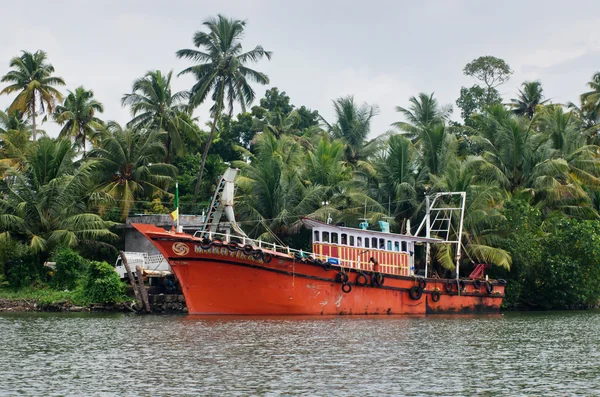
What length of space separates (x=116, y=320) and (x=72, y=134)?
85.7ft

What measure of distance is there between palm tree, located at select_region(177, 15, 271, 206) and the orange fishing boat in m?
13.3

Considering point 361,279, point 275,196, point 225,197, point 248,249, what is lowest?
point 361,279

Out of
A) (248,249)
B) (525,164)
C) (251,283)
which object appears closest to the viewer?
(248,249)

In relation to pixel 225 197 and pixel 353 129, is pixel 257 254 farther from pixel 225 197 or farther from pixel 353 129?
pixel 353 129

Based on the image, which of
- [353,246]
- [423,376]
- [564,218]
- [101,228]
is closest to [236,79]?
[101,228]

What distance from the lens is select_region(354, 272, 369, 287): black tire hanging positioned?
120ft

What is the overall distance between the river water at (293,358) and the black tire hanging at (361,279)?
361 centimetres

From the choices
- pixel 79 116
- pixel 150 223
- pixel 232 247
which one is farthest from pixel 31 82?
pixel 232 247

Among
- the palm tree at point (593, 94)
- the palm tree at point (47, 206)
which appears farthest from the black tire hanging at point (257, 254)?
the palm tree at point (593, 94)

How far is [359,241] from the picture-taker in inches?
1489

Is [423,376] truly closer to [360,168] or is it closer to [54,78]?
[360,168]

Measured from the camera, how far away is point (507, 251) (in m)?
43.9

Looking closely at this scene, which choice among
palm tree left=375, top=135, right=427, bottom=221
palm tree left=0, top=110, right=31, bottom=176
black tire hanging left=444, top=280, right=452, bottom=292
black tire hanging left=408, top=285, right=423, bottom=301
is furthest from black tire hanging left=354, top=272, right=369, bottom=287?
palm tree left=0, top=110, right=31, bottom=176

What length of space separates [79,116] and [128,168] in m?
9.24
